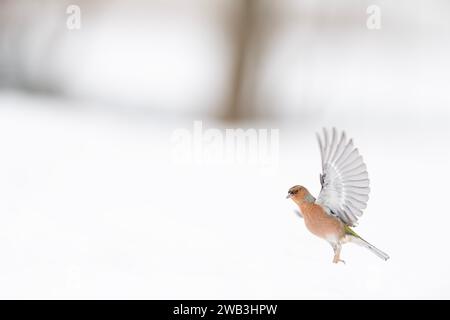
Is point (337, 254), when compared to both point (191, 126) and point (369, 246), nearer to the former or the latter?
point (369, 246)

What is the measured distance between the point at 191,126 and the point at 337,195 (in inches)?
43.2

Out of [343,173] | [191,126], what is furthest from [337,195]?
[191,126]

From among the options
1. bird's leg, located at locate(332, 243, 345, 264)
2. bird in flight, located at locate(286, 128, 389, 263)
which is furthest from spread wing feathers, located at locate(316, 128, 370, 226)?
bird's leg, located at locate(332, 243, 345, 264)

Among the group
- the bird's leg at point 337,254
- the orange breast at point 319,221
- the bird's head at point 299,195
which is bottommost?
the bird's leg at point 337,254

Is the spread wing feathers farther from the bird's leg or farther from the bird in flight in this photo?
the bird's leg

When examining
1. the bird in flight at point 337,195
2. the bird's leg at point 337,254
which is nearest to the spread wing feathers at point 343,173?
the bird in flight at point 337,195

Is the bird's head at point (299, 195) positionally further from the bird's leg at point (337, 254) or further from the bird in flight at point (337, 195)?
the bird's leg at point (337, 254)

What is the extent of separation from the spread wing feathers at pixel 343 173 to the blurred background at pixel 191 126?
0.15 meters

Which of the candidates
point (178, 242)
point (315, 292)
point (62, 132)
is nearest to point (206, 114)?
point (62, 132)

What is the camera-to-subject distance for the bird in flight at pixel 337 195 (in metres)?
0.89

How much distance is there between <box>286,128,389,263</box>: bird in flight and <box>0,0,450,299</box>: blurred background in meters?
0.09

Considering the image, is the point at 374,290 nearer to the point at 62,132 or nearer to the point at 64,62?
the point at 62,132

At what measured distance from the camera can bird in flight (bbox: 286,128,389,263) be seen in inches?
34.9
